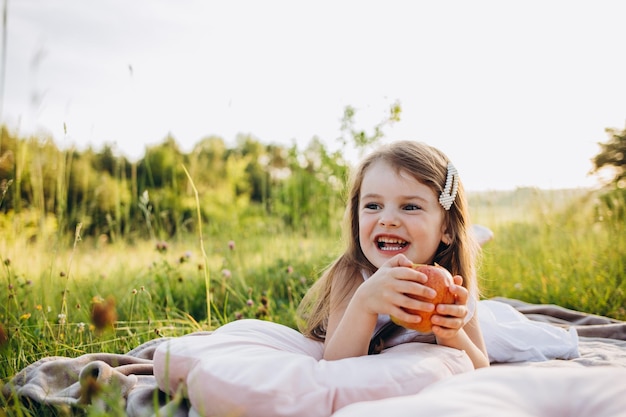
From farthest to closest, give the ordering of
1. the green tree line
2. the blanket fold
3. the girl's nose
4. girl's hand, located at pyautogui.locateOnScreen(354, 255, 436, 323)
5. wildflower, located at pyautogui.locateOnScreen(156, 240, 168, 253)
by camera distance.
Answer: the green tree line
wildflower, located at pyautogui.locateOnScreen(156, 240, 168, 253)
the girl's nose
the blanket fold
girl's hand, located at pyautogui.locateOnScreen(354, 255, 436, 323)

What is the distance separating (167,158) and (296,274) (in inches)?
525

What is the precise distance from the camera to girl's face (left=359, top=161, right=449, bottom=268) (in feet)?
7.00

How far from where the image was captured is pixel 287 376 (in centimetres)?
160

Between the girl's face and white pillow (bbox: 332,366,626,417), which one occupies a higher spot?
the girl's face

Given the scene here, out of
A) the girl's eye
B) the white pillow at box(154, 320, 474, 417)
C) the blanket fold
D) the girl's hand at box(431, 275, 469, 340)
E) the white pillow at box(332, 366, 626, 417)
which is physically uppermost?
the girl's eye

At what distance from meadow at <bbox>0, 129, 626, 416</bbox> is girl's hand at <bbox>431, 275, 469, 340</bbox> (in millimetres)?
1389

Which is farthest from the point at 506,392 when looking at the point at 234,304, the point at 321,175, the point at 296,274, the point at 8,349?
the point at 321,175

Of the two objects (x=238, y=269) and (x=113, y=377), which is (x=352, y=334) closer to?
(x=113, y=377)

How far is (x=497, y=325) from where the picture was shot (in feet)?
8.98

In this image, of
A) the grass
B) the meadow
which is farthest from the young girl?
the grass

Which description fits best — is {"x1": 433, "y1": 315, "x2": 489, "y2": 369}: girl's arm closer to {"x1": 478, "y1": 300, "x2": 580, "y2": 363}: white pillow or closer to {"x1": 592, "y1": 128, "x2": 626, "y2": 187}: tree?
{"x1": 478, "y1": 300, "x2": 580, "y2": 363}: white pillow

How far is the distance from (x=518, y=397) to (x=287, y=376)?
0.65 m

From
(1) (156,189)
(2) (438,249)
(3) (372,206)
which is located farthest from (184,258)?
(1) (156,189)

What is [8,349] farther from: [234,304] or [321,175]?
[321,175]
